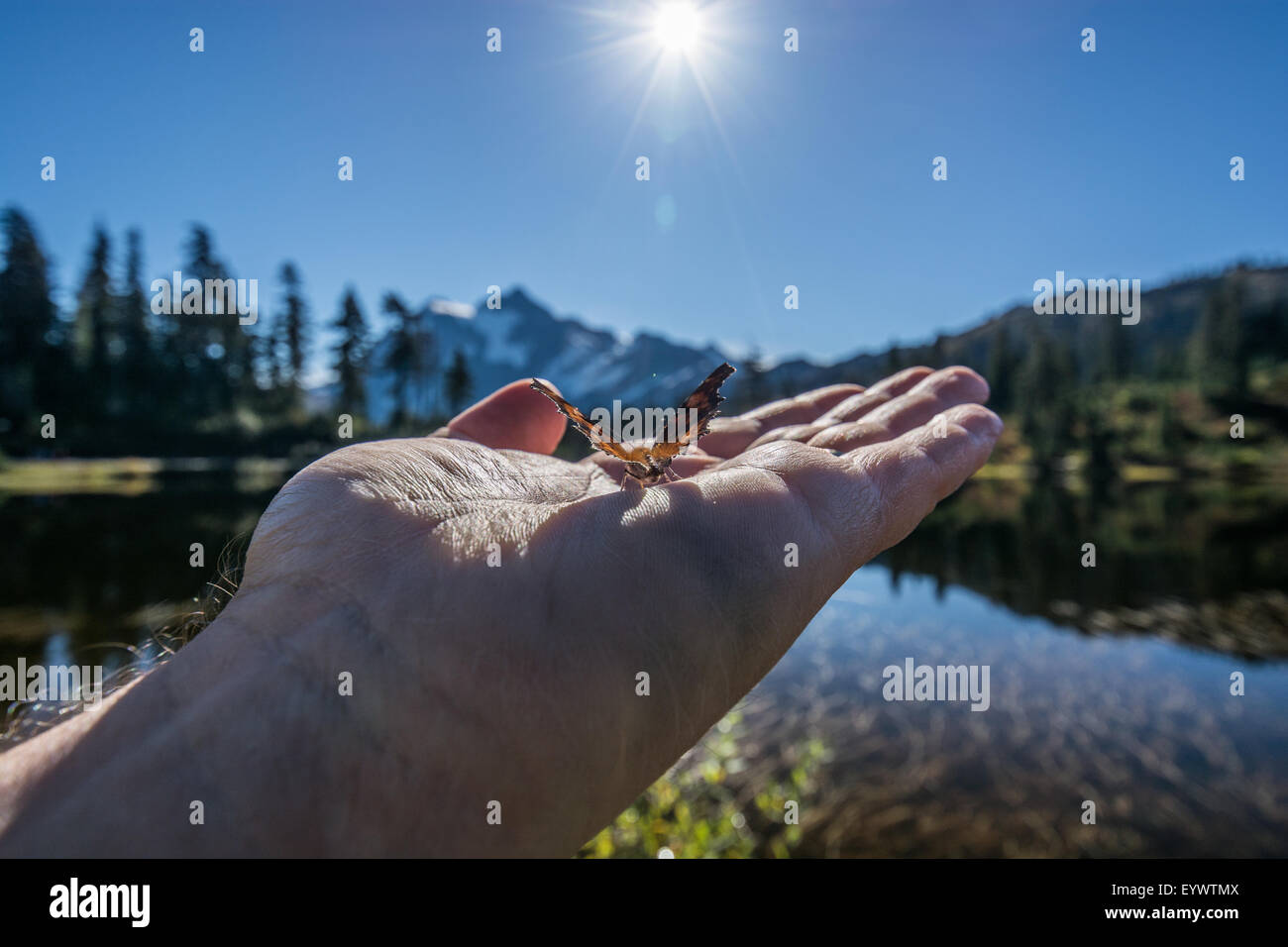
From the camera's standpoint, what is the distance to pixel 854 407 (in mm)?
4363

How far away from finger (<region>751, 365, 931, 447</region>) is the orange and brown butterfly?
0.98m

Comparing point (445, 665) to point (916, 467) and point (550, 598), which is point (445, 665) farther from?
point (916, 467)

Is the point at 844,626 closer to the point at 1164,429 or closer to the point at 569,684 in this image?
the point at 569,684

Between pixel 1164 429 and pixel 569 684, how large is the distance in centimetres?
9034

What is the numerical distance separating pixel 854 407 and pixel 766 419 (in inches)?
26.0

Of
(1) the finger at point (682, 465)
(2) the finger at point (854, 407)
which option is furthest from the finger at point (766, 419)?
(1) the finger at point (682, 465)

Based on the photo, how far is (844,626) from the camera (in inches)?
685

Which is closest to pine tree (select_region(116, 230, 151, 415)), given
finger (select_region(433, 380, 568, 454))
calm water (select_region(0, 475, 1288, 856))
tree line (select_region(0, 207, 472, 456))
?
tree line (select_region(0, 207, 472, 456))

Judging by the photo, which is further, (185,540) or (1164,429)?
(1164,429)

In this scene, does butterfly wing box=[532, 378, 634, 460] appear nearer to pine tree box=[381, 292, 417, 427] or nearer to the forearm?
the forearm

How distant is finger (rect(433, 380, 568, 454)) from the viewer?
376 cm

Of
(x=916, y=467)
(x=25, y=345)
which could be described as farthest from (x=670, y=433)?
(x=25, y=345)

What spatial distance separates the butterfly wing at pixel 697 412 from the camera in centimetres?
307
